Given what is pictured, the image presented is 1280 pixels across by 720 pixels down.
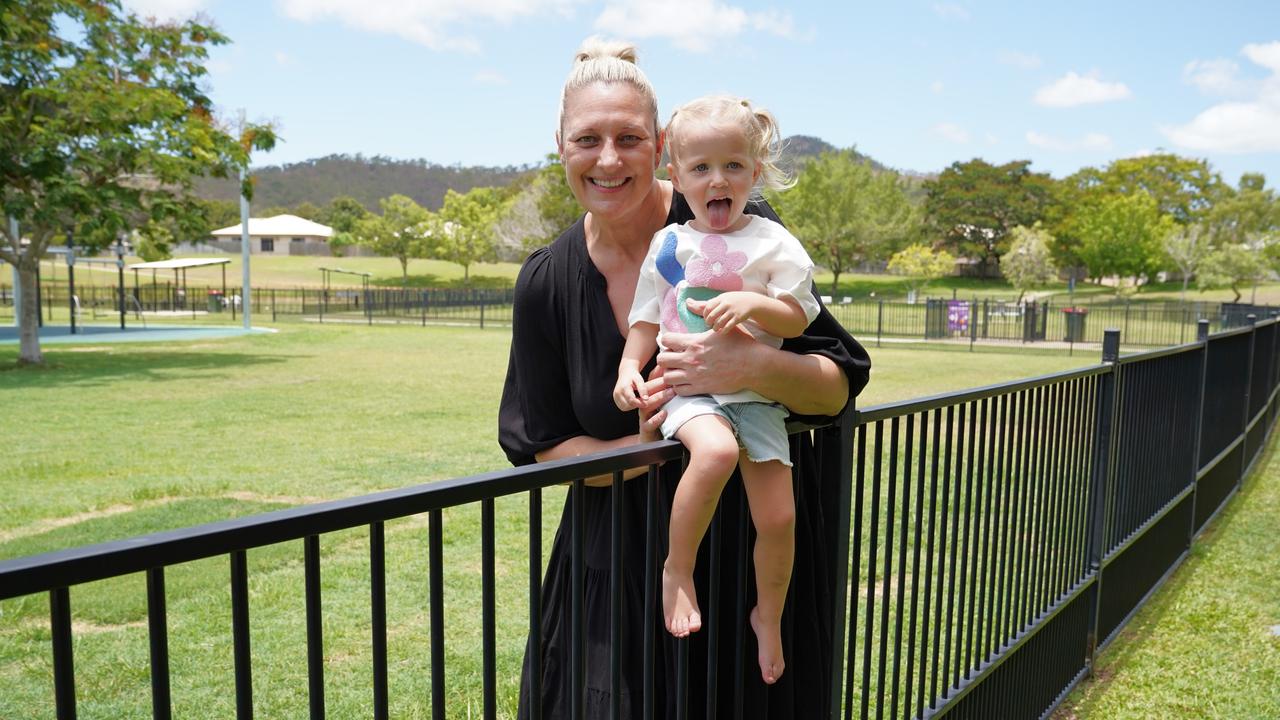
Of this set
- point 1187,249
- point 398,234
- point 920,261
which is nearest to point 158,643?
point 920,261

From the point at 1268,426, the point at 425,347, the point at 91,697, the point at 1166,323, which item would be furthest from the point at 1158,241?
the point at 91,697

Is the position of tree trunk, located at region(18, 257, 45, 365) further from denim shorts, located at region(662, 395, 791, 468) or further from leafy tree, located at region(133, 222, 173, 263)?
denim shorts, located at region(662, 395, 791, 468)

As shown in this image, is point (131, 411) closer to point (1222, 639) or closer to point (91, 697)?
point (91, 697)

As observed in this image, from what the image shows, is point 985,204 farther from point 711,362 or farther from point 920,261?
point 711,362

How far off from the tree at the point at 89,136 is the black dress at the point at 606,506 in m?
18.5

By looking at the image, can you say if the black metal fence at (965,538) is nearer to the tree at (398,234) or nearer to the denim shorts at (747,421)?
the denim shorts at (747,421)

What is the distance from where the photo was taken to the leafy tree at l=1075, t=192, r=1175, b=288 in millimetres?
69125

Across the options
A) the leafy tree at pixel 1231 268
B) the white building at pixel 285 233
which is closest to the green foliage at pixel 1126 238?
the leafy tree at pixel 1231 268

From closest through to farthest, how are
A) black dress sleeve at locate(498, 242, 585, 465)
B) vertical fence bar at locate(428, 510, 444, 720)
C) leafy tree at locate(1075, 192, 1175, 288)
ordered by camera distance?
1. vertical fence bar at locate(428, 510, 444, 720)
2. black dress sleeve at locate(498, 242, 585, 465)
3. leafy tree at locate(1075, 192, 1175, 288)

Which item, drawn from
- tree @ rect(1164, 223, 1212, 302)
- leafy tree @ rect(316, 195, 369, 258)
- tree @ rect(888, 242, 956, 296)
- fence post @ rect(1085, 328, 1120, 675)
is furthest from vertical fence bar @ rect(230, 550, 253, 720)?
leafy tree @ rect(316, 195, 369, 258)

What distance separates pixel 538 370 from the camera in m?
2.30

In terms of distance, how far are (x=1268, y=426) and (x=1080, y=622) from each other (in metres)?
8.60

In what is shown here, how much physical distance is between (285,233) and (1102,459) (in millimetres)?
79522

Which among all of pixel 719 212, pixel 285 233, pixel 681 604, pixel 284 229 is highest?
pixel 284 229
